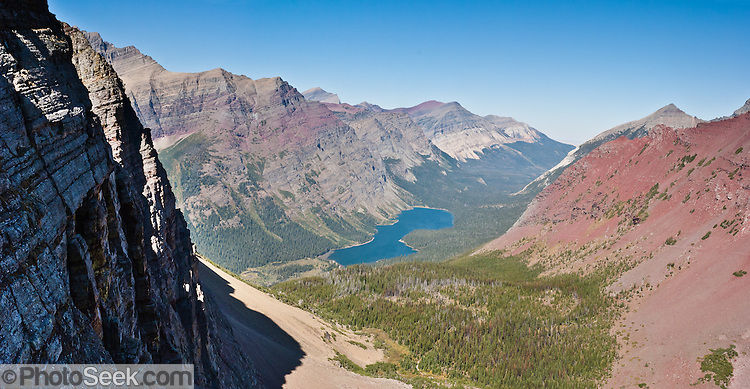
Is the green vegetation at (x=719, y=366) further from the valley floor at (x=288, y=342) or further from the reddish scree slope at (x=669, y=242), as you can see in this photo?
the valley floor at (x=288, y=342)

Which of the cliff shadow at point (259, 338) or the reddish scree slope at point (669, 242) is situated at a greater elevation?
the reddish scree slope at point (669, 242)

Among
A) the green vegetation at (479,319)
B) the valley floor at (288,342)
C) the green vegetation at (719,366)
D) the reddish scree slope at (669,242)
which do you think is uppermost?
the reddish scree slope at (669,242)

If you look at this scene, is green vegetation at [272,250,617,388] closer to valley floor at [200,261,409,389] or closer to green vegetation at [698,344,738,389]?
valley floor at [200,261,409,389]

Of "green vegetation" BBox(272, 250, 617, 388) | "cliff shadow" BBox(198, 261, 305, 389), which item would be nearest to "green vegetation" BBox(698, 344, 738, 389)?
"green vegetation" BBox(272, 250, 617, 388)

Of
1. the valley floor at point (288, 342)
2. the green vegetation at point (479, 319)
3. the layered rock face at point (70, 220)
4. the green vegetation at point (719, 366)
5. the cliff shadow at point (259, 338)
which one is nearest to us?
the layered rock face at point (70, 220)

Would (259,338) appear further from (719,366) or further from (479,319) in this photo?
(719,366)

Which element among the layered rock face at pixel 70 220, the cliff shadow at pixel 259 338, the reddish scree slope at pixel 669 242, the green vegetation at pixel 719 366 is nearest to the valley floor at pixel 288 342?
Result: the cliff shadow at pixel 259 338

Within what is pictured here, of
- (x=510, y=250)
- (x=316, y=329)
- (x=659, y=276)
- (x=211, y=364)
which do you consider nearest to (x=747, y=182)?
(x=659, y=276)
